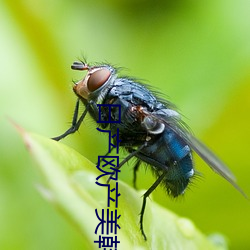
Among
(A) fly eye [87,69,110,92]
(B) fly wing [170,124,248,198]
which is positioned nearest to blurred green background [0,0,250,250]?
(B) fly wing [170,124,248,198]

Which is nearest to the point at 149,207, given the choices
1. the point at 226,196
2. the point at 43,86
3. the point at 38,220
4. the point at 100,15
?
the point at 38,220

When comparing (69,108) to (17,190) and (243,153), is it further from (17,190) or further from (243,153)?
(243,153)

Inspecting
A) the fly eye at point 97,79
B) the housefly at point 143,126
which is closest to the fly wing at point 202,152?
the housefly at point 143,126

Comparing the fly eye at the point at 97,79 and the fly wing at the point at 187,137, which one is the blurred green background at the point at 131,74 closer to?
the fly wing at the point at 187,137

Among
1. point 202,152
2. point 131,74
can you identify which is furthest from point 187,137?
point 131,74

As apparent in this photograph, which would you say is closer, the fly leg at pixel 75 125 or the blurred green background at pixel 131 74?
the fly leg at pixel 75 125

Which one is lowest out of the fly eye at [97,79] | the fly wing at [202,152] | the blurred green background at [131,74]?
the blurred green background at [131,74]
